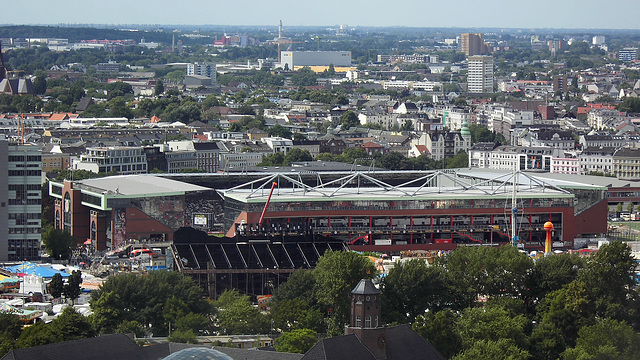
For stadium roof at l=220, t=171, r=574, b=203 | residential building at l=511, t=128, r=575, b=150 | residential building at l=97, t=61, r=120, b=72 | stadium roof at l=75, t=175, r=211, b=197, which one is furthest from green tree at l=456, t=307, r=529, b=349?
residential building at l=97, t=61, r=120, b=72

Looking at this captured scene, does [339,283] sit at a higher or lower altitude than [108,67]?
higher

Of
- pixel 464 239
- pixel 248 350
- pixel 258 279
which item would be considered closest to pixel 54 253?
pixel 258 279

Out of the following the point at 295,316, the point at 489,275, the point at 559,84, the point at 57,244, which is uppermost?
the point at 489,275

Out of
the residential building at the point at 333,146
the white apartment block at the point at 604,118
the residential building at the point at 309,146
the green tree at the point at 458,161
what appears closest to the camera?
the green tree at the point at 458,161

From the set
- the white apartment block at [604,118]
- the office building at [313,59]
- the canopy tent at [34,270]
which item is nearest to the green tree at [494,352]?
the canopy tent at [34,270]

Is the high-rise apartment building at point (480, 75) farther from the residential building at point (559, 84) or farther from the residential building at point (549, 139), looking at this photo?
the residential building at point (549, 139)

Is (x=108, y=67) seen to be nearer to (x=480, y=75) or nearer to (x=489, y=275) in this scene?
(x=480, y=75)

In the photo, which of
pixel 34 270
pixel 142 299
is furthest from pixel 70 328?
pixel 34 270
